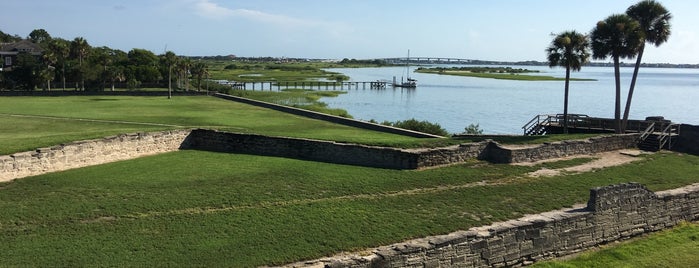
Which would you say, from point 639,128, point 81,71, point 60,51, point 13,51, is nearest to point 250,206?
point 639,128

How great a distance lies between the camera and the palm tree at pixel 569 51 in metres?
27.3

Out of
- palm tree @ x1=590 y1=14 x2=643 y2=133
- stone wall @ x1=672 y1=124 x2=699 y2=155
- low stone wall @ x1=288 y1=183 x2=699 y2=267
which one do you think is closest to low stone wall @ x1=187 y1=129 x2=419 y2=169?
low stone wall @ x1=288 y1=183 x2=699 y2=267

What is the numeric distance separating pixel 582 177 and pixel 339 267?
11.3 m

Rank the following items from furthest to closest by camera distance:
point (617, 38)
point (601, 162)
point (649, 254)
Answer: point (617, 38) → point (601, 162) → point (649, 254)

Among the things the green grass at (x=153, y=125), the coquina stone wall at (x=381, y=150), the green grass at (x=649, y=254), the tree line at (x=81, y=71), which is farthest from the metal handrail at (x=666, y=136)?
the tree line at (x=81, y=71)

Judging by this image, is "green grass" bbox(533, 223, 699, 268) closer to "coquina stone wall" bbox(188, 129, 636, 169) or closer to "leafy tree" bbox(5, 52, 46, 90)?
"coquina stone wall" bbox(188, 129, 636, 169)

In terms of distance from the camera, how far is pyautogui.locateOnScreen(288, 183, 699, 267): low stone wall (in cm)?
993

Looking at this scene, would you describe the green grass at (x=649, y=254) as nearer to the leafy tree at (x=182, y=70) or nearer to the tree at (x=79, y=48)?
the leafy tree at (x=182, y=70)

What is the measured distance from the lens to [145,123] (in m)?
29.2

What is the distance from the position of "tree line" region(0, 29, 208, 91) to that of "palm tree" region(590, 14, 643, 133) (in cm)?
4035

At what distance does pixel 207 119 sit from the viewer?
105ft

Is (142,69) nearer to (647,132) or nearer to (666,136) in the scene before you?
(647,132)

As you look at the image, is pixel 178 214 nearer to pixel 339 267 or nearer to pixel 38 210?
pixel 38 210

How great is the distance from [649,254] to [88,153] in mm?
17103
